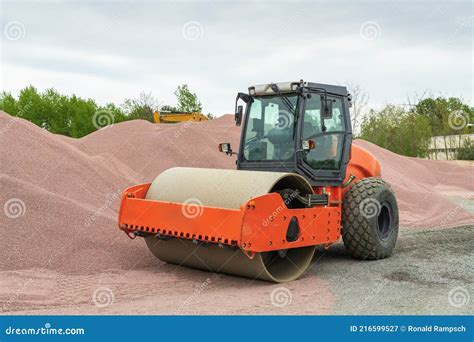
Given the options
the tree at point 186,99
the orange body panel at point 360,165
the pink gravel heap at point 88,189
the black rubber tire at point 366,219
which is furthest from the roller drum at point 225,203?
the tree at point 186,99

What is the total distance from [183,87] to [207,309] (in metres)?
26.9

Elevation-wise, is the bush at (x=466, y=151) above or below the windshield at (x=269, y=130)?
below

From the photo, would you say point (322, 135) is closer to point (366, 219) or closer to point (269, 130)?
point (269, 130)

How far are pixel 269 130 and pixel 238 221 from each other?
6.11 ft

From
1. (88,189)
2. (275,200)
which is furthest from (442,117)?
(275,200)

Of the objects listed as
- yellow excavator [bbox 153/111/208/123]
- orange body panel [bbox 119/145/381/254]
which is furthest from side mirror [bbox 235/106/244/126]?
yellow excavator [bbox 153/111/208/123]

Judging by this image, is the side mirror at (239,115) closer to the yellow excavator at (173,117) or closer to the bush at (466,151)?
the yellow excavator at (173,117)

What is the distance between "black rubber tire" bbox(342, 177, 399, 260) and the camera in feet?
23.1

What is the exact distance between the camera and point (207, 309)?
5016 millimetres

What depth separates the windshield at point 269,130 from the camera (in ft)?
22.3

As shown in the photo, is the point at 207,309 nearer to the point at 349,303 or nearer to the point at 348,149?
the point at 349,303

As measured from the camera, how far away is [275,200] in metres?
5.77

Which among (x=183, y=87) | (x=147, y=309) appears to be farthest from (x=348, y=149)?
(x=183, y=87)

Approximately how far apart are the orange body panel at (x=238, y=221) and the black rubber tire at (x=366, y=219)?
32 centimetres
